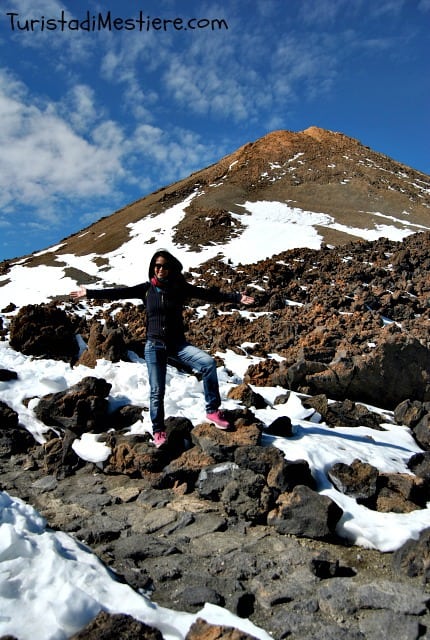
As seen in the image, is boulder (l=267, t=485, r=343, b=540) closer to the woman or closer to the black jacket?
the woman

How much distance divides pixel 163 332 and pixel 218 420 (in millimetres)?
1430

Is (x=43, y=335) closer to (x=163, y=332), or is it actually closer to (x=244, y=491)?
(x=163, y=332)

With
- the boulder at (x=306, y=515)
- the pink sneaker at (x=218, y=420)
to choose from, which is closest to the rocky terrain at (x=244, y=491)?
the boulder at (x=306, y=515)

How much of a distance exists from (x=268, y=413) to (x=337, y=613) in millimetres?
4059

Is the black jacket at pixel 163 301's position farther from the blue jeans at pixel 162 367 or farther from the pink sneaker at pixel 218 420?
the pink sneaker at pixel 218 420

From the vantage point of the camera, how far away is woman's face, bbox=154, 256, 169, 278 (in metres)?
6.21

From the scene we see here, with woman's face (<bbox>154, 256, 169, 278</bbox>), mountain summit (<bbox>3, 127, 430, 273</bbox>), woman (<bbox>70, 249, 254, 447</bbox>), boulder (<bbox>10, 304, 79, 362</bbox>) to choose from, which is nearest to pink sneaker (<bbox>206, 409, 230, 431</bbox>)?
woman (<bbox>70, 249, 254, 447</bbox>)

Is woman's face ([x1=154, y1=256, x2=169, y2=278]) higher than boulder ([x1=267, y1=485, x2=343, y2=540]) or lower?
higher

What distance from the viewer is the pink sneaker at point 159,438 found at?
6207 millimetres

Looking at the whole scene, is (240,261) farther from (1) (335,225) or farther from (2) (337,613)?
(2) (337,613)

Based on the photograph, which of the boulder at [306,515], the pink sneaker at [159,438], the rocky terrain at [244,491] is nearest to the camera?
the rocky terrain at [244,491]

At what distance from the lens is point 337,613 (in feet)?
11.5

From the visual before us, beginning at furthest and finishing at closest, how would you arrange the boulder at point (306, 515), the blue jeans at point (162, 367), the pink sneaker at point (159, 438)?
the blue jeans at point (162, 367) < the pink sneaker at point (159, 438) < the boulder at point (306, 515)

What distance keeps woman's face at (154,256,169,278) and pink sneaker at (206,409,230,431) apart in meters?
2.03
